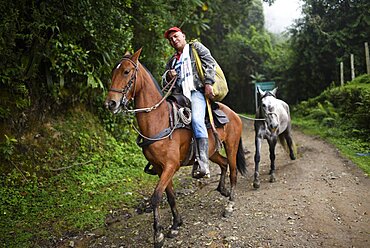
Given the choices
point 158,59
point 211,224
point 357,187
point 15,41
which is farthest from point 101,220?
point 158,59

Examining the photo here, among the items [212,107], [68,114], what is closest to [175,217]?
[212,107]

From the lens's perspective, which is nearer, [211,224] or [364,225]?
[364,225]

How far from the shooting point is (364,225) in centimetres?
485

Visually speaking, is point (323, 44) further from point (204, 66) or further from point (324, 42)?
point (204, 66)

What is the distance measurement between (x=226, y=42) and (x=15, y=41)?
66.7 feet

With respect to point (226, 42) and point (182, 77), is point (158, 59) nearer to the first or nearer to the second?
point (182, 77)

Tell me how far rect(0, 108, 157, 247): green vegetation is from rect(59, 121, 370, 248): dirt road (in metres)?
0.52

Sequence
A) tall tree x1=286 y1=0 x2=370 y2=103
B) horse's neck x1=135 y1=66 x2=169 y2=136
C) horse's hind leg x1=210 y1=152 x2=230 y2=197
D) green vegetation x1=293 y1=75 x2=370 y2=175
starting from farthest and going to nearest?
1. tall tree x1=286 y1=0 x2=370 y2=103
2. green vegetation x1=293 y1=75 x2=370 y2=175
3. horse's hind leg x1=210 y1=152 x2=230 y2=197
4. horse's neck x1=135 y1=66 x2=169 y2=136

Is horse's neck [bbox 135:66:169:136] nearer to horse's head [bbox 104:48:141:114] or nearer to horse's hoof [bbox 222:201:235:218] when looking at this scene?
horse's head [bbox 104:48:141:114]

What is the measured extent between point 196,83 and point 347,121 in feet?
28.8

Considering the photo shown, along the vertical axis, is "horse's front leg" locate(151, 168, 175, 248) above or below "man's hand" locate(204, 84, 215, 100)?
below

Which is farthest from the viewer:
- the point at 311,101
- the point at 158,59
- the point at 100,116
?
the point at 311,101

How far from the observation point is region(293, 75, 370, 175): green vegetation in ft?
30.0

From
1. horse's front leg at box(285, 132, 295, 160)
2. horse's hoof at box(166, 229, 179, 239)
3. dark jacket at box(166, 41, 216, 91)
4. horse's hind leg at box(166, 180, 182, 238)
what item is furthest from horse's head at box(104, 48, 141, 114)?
horse's front leg at box(285, 132, 295, 160)
